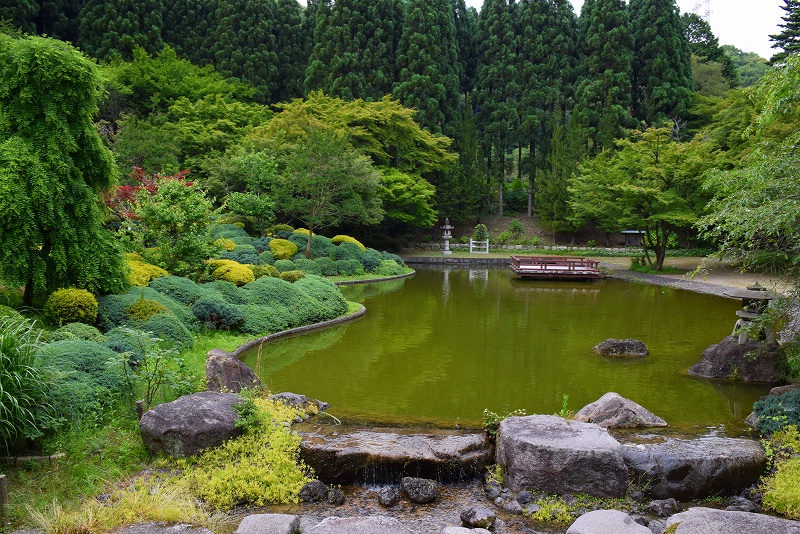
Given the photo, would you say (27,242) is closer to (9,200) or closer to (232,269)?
(9,200)

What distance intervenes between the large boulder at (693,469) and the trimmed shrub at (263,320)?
751 centimetres

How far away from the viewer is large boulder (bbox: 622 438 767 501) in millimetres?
5441

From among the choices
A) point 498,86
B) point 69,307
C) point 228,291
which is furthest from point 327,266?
point 498,86

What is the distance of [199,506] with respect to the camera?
4812 millimetres

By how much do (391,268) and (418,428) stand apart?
1720 cm

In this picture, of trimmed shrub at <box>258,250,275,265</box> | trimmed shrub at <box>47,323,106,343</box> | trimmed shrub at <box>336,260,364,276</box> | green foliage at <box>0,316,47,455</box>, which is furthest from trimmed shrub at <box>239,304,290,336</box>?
trimmed shrub at <box>336,260,364,276</box>

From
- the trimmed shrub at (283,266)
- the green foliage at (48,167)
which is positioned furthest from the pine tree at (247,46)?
the green foliage at (48,167)

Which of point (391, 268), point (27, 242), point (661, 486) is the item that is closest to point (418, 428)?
point (661, 486)

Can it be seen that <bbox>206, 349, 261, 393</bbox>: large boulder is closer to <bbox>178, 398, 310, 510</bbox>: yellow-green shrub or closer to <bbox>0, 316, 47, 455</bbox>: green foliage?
<bbox>178, 398, 310, 510</bbox>: yellow-green shrub

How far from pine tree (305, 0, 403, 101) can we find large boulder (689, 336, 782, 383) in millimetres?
30310

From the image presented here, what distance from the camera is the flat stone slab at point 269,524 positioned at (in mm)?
A: 4223

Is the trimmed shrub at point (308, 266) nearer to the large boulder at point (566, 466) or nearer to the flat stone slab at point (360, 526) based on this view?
the large boulder at point (566, 466)

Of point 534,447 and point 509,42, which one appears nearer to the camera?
point 534,447

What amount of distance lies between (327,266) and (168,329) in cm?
1207
